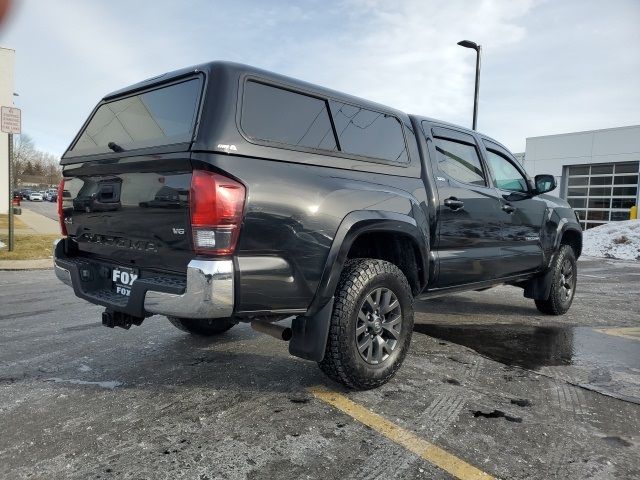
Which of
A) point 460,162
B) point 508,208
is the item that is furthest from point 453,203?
point 508,208

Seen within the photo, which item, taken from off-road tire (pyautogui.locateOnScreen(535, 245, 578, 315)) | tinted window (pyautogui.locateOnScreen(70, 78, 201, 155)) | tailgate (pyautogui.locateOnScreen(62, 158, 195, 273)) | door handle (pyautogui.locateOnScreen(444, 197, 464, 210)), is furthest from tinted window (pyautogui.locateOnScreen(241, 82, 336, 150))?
off-road tire (pyautogui.locateOnScreen(535, 245, 578, 315))

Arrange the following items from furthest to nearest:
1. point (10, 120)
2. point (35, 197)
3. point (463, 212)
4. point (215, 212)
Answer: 1. point (35, 197)
2. point (10, 120)
3. point (463, 212)
4. point (215, 212)

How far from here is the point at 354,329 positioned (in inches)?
116

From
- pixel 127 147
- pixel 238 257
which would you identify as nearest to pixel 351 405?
pixel 238 257

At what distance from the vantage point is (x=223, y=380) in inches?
130

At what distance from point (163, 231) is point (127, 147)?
0.70 metres

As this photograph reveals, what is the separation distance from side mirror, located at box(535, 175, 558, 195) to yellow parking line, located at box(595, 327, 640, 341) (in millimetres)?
1576

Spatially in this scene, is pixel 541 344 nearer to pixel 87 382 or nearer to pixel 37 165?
pixel 87 382

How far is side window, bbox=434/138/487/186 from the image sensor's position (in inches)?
159

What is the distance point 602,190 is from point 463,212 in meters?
21.5

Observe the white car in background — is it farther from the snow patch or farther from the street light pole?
the snow patch

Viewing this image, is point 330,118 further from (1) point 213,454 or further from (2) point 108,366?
(2) point 108,366

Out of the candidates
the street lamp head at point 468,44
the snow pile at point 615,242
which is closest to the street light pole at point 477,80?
the street lamp head at point 468,44

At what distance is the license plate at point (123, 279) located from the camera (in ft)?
9.63
